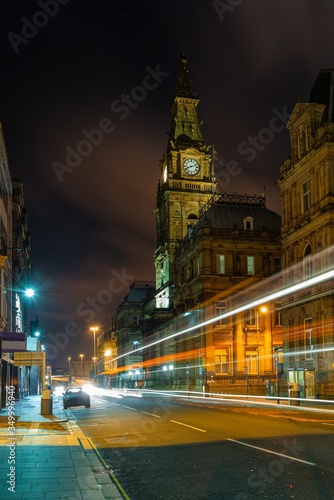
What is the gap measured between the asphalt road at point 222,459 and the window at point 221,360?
1691 inches

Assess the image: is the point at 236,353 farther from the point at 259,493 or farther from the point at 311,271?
the point at 259,493

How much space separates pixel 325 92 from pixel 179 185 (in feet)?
153

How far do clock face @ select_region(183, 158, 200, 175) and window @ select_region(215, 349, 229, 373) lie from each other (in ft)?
120

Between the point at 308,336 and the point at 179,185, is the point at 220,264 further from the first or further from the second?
the point at 179,185

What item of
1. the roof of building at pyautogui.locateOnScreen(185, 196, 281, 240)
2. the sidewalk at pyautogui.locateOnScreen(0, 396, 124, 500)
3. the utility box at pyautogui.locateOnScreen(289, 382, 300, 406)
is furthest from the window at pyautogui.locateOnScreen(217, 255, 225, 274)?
the sidewalk at pyautogui.locateOnScreen(0, 396, 124, 500)

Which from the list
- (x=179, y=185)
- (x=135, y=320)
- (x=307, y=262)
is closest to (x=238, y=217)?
(x=179, y=185)

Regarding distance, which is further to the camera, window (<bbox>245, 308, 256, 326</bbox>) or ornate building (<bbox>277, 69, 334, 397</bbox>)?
window (<bbox>245, 308, 256, 326</bbox>)

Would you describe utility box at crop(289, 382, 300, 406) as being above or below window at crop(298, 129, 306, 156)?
below

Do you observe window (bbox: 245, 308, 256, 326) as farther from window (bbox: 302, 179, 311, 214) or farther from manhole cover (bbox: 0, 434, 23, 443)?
manhole cover (bbox: 0, 434, 23, 443)

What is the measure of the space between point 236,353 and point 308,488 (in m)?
54.4

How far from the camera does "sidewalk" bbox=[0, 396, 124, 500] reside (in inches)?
347

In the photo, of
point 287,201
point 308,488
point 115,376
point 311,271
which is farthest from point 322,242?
point 115,376

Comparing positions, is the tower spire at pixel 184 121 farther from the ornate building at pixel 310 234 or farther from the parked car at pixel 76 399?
the parked car at pixel 76 399

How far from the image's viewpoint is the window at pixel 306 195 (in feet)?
142
